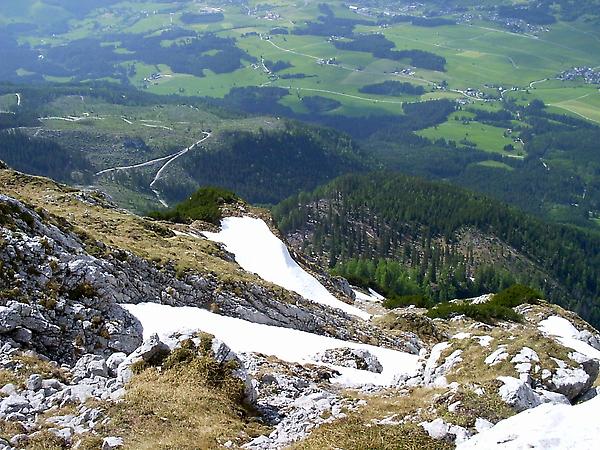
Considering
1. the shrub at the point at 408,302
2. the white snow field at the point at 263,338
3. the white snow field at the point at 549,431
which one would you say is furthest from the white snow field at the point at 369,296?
the white snow field at the point at 549,431

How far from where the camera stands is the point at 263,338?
3578 centimetres

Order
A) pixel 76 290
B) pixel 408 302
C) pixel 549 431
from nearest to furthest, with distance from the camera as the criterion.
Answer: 1. pixel 549 431
2. pixel 76 290
3. pixel 408 302

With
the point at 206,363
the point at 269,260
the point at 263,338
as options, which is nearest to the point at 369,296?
the point at 269,260

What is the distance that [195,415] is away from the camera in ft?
65.4

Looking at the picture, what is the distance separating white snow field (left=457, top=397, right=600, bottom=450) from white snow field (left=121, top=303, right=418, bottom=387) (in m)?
15.5

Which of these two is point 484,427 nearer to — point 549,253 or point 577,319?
point 577,319

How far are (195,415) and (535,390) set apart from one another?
13.3 m

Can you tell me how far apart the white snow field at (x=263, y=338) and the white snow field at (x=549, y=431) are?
1549 cm

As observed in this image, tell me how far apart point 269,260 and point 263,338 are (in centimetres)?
2610

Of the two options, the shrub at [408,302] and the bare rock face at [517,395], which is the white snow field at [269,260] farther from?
the bare rock face at [517,395]

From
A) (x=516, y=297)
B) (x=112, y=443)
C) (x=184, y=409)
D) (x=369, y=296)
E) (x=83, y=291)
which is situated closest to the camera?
(x=112, y=443)

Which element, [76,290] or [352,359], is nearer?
[76,290]

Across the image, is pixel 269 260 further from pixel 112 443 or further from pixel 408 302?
pixel 112 443

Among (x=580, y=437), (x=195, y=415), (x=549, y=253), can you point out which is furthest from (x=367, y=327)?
(x=549, y=253)
